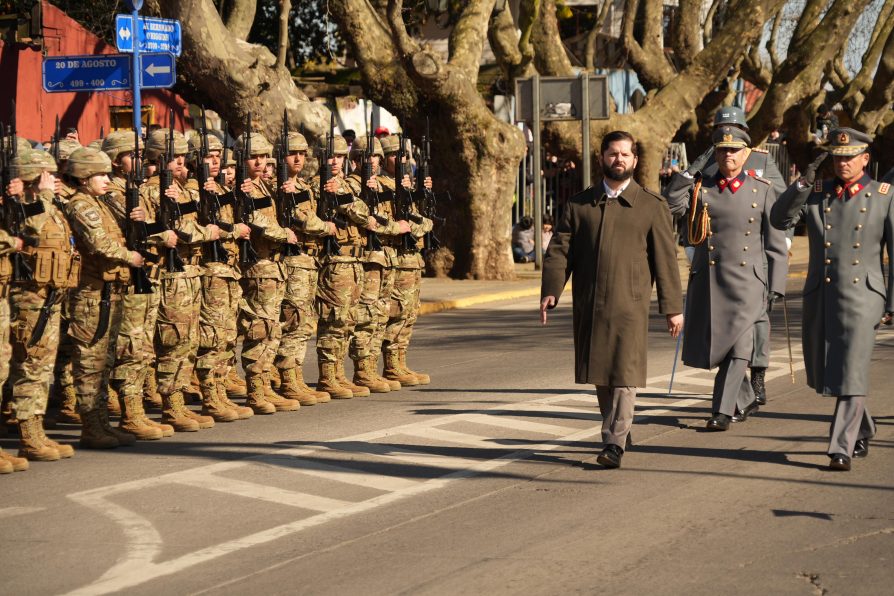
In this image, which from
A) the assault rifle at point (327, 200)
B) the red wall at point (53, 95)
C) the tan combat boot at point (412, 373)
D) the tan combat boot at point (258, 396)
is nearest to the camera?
the tan combat boot at point (258, 396)

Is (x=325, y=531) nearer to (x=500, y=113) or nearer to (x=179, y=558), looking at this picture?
(x=179, y=558)

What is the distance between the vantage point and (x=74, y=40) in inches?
969

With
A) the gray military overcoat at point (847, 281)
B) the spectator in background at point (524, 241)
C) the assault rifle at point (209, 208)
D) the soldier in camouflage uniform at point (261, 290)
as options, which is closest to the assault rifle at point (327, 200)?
the soldier in camouflage uniform at point (261, 290)

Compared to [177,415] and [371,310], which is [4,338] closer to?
[177,415]

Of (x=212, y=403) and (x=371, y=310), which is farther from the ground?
(x=371, y=310)

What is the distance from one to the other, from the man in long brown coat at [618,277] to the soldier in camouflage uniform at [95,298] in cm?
277

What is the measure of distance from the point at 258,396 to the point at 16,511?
359 centimetres

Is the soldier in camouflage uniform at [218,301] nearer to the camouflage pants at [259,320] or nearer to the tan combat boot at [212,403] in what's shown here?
the tan combat boot at [212,403]

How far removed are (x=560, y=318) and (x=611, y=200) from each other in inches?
398

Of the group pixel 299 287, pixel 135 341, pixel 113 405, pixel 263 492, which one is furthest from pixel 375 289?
pixel 263 492

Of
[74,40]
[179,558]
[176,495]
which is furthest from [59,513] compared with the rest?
[74,40]

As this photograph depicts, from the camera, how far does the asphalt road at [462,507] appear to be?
650cm

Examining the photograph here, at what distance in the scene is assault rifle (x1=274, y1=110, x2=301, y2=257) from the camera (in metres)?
11.6

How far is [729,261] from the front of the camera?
10.6 meters
